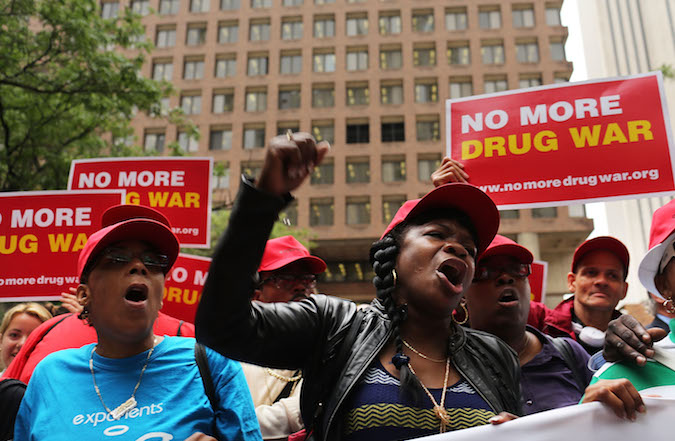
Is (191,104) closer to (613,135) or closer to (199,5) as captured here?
(199,5)

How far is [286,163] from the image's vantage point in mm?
1486

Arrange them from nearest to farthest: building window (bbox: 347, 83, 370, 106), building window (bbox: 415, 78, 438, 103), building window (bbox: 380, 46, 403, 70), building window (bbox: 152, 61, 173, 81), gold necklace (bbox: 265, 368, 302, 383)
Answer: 1. gold necklace (bbox: 265, 368, 302, 383)
2. building window (bbox: 415, 78, 438, 103)
3. building window (bbox: 347, 83, 370, 106)
4. building window (bbox: 380, 46, 403, 70)
5. building window (bbox: 152, 61, 173, 81)

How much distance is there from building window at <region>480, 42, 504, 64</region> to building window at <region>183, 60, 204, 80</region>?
59.0 ft

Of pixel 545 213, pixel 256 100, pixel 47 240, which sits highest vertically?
pixel 256 100

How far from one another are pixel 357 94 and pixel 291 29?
664 cm

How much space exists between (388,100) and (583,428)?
3558 cm

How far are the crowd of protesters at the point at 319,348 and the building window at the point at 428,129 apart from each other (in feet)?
108

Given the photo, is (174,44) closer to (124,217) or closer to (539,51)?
(539,51)

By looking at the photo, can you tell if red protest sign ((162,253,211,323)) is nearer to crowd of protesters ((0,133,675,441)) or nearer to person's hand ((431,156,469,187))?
crowd of protesters ((0,133,675,441))

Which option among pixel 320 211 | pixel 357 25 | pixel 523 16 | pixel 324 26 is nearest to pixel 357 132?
pixel 320 211

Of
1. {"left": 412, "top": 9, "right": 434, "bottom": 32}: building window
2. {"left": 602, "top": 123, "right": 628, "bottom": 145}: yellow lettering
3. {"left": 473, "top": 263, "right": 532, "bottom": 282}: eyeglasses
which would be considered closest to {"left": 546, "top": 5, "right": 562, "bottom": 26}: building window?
{"left": 412, "top": 9, "right": 434, "bottom": 32}: building window

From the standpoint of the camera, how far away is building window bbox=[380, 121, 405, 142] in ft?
117

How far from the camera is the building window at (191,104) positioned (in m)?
37.4

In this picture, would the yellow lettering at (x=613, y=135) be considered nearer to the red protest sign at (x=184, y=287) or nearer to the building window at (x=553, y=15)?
the red protest sign at (x=184, y=287)
